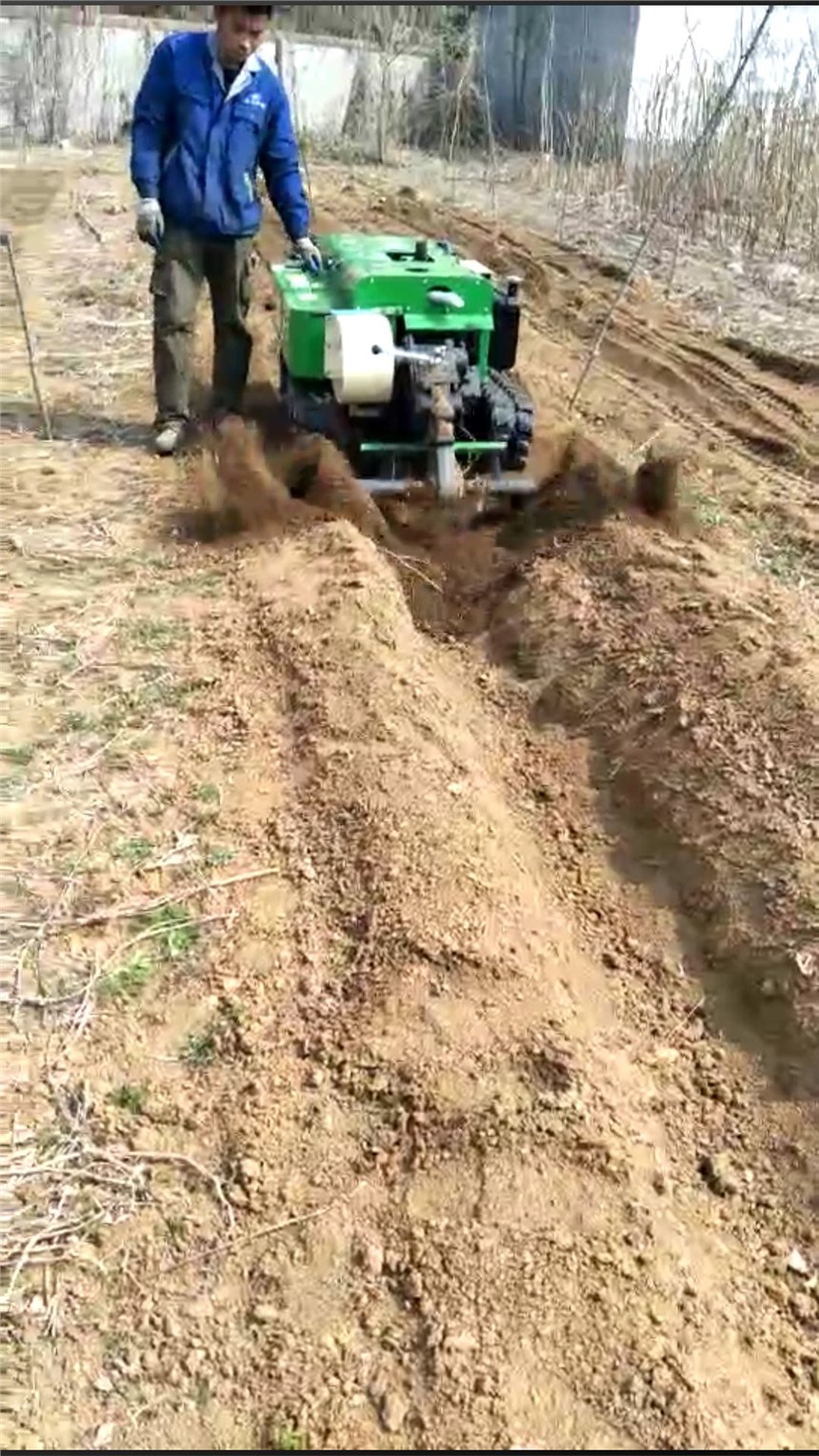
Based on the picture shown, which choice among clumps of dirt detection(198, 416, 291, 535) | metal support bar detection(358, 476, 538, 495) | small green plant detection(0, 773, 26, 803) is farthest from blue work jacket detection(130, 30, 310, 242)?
small green plant detection(0, 773, 26, 803)

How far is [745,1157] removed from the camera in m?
2.95

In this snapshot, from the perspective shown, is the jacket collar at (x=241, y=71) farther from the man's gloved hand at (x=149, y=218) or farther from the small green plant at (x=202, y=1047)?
the small green plant at (x=202, y=1047)

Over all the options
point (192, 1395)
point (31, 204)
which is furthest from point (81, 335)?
point (192, 1395)

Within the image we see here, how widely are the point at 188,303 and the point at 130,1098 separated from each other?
173 inches

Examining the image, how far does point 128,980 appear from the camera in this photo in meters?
3.16

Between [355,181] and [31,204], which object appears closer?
[31,204]

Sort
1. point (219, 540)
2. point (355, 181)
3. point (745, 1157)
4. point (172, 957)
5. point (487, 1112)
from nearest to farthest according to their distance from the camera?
point (487, 1112) < point (745, 1157) < point (172, 957) < point (219, 540) < point (355, 181)

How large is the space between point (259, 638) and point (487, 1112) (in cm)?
229

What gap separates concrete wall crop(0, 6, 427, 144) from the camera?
59.2 ft

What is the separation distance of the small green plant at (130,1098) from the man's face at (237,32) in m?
4.58

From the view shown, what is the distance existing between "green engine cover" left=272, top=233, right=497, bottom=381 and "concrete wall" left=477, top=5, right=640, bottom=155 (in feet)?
31.2

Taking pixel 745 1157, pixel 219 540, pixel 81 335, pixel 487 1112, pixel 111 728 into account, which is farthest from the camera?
pixel 81 335

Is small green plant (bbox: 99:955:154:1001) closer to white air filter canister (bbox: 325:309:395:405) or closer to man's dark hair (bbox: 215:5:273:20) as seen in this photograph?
white air filter canister (bbox: 325:309:395:405)

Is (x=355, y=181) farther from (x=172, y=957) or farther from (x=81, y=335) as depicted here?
(x=172, y=957)
